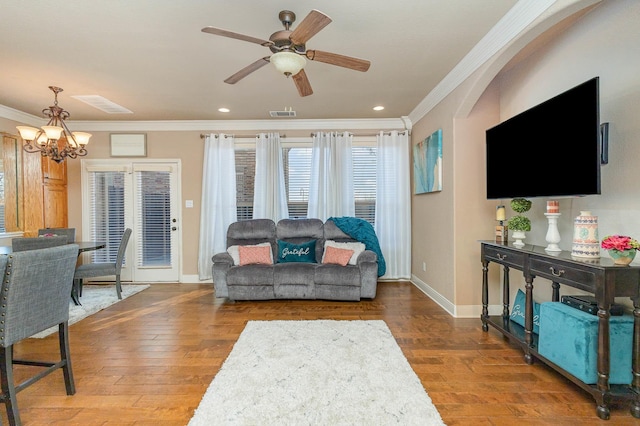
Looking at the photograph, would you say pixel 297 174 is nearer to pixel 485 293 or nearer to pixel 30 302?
pixel 485 293

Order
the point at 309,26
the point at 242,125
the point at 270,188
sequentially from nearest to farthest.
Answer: the point at 309,26, the point at 270,188, the point at 242,125

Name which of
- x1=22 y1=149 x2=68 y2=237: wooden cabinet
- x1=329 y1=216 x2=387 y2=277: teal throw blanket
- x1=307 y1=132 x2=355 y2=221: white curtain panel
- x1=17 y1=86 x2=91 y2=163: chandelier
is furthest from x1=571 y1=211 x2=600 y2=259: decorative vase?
x1=22 y1=149 x2=68 y2=237: wooden cabinet

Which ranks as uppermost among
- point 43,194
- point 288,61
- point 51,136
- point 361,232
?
point 288,61

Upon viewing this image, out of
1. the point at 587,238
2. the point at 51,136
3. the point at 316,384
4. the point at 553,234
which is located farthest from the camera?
the point at 51,136

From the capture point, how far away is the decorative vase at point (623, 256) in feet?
5.84

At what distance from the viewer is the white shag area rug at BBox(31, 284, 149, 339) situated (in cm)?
349

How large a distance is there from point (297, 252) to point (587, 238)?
3.16 m

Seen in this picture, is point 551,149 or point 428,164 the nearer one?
point 551,149

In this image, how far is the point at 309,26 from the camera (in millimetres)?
1875

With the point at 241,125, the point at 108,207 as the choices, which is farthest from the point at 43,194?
the point at 241,125

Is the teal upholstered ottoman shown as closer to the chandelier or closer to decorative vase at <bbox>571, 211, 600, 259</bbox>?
decorative vase at <bbox>571, 211, 600, 259</bbox>

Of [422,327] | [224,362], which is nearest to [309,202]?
[422,327]

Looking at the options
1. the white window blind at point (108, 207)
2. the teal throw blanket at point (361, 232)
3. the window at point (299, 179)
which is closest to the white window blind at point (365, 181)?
the window at point (299, 179)

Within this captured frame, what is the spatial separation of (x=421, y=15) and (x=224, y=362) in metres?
3.04
